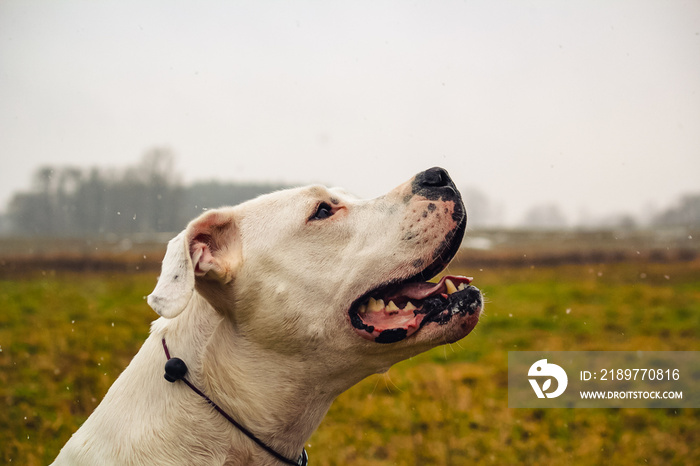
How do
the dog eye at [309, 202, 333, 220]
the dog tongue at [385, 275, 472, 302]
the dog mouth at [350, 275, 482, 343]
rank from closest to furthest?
1. the dog mouth at [350, 275, 482, 343]
2. the dog tongue at [385, 275, 472, 302]
3. the dog eye at [309, 202, 333, 220]

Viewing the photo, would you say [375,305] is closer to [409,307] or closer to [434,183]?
[409,307]

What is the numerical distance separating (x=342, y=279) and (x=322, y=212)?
37 centimetres

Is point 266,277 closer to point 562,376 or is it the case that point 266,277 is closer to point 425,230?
point 425,230

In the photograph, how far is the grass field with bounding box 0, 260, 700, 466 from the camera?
5164mm

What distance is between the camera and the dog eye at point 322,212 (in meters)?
2.69

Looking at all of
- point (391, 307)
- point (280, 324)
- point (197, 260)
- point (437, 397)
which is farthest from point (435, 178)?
point (437, 397)

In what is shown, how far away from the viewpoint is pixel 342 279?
2.54 meters

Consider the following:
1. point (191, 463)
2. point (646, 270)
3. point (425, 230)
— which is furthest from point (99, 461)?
point (646, 270)

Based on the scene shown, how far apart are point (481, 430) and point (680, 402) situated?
9.00 feet

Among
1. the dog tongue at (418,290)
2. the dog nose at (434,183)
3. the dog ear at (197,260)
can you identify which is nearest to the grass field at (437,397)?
the dog tongue at (418,290)

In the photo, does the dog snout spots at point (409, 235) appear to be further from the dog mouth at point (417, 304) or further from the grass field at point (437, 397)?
the grass field at point (437, 397)

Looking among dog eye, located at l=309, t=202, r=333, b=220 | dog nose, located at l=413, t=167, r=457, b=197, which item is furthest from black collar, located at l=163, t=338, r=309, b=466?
dog nose, located at l=413, t=167, r=457, b=197

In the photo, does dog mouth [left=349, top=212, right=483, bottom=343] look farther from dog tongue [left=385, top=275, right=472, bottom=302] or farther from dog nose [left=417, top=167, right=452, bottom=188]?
dog nose [left=417, top=167, right=452, bottom=188]

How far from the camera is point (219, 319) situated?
8.29 ft
